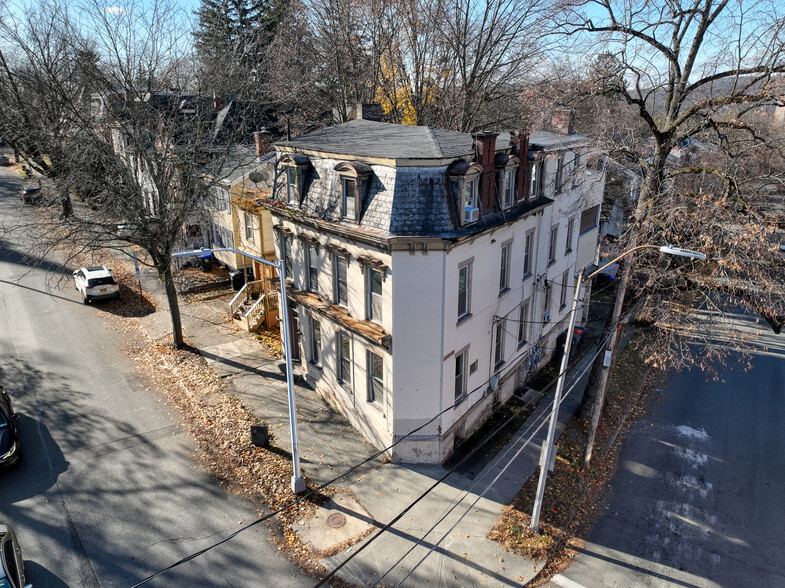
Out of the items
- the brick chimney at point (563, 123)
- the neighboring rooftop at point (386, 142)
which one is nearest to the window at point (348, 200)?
the neighboring rooftop at point (386, 142)

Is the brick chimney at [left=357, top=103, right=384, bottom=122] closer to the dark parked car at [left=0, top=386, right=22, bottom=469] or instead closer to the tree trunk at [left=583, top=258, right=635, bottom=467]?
the tree trunk at [left=583, top=258, right=635, bottom=467]

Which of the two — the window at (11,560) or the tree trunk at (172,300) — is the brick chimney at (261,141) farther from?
the window at (11,560)

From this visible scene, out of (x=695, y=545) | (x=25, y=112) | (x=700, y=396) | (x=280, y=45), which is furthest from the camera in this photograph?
(x=280, y=45)

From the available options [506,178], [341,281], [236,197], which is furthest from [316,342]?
[236,197]

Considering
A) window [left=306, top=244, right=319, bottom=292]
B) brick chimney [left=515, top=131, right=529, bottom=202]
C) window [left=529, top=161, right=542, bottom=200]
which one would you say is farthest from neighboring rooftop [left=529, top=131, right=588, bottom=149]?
window [left=306, top=244, right=319, bottom=292]

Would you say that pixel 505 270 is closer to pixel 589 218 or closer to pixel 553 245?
pixel 553 245

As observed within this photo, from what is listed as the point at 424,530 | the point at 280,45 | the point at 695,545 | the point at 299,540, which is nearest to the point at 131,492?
the point at 299,540

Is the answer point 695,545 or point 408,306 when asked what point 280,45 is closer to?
point 408,306
